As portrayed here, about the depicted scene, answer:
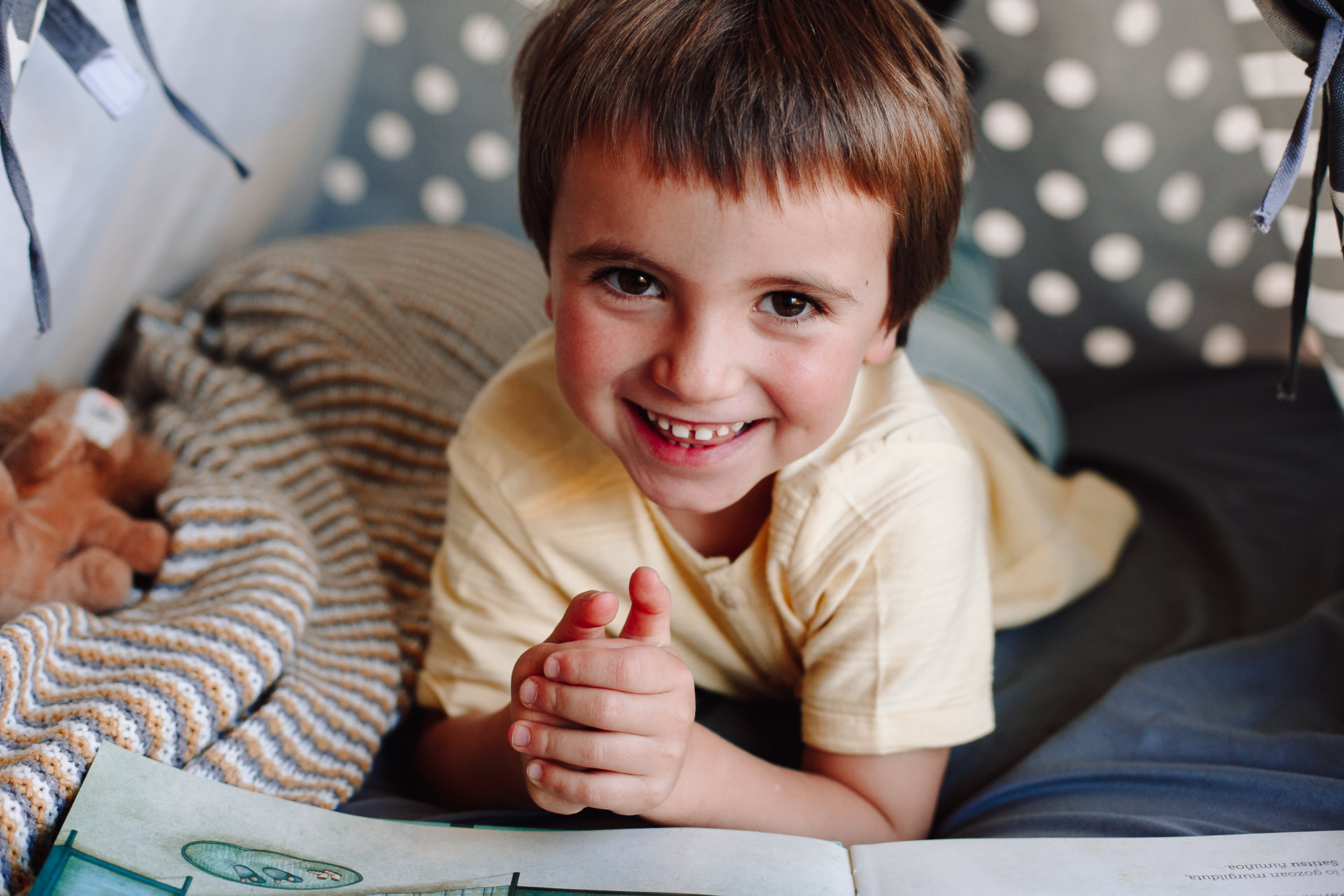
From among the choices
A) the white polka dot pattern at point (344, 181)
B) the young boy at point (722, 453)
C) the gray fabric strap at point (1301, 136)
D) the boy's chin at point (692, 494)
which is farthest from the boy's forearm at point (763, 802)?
the white polka dot pattern at point (344, 181)

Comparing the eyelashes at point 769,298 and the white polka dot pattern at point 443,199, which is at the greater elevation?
the eyelashes at point 769,298

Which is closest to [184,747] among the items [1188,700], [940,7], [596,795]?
[596,795]

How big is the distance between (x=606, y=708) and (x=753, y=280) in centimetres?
20

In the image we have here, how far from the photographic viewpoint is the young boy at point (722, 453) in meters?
0.48

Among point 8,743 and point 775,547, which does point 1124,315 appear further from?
point 8,743

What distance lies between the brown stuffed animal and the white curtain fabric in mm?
68

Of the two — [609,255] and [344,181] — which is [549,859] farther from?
[344,181]

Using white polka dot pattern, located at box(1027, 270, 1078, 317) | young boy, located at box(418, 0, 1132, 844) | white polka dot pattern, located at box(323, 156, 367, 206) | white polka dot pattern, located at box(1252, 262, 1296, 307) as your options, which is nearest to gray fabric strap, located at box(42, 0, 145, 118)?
young boy, located at box(418, 0, 1132, 844)

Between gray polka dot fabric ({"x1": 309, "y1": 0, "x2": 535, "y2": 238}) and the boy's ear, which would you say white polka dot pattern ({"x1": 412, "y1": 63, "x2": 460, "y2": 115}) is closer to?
gray polka dot fabric ({"x1": 309, "y1": 0, "x2": 535, "y2": 238})

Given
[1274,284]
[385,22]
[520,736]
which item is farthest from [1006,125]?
[520,736]

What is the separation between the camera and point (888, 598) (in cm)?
59

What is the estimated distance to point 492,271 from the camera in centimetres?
99

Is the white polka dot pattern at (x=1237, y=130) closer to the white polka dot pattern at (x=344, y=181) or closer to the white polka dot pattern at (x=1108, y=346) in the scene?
the white polka dot pattern at (x=1108, y=346)

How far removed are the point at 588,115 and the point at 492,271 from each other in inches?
20.0
